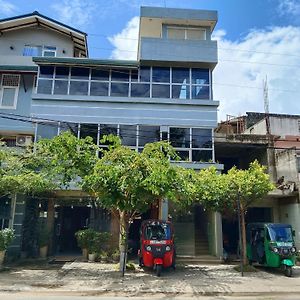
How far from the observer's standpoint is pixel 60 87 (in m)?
19.6

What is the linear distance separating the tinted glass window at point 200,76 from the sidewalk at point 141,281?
10.4 meters

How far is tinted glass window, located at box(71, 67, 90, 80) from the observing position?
19.9 m

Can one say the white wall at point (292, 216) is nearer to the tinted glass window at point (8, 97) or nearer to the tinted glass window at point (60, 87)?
the tinted glass window at point (60, 87)

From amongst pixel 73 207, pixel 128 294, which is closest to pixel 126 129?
pixel 73 207

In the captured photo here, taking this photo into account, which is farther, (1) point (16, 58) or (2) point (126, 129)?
(1) point (16, 58)

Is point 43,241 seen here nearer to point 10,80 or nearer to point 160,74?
point 10,80

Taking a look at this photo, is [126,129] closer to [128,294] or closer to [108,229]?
[108,229]

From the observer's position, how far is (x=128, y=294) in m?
10.3

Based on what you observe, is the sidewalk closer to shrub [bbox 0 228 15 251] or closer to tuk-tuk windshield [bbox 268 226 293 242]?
shrub [bbox 0 228 15 251]

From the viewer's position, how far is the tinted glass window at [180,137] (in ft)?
62.2

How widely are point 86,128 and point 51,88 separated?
3.18 metres

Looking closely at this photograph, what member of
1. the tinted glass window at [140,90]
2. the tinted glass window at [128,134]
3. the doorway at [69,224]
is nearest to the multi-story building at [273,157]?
the tinted glass window at [140,90]

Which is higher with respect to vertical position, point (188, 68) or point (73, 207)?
point (188, 68)

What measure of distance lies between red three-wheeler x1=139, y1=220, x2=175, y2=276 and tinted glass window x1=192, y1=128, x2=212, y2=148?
19.4ft
